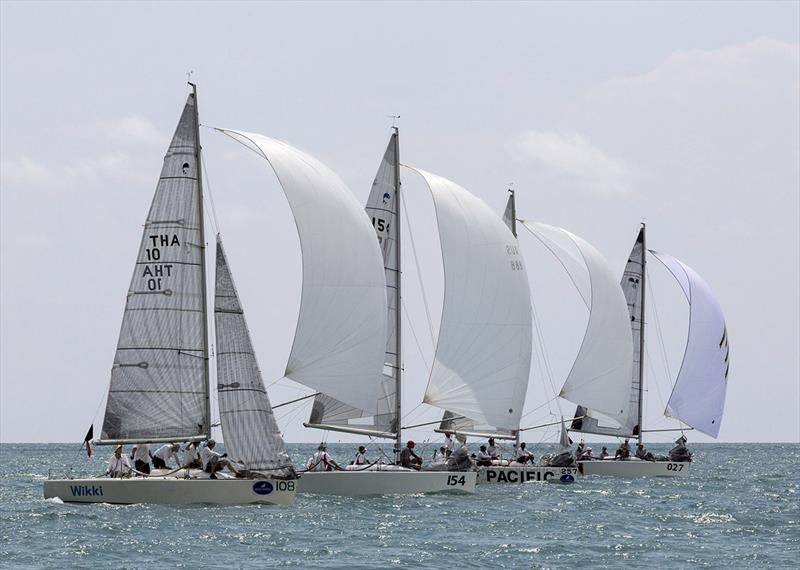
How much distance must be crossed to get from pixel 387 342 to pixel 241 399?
698 centimetres

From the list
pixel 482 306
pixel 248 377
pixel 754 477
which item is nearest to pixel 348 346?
pixel 248 377

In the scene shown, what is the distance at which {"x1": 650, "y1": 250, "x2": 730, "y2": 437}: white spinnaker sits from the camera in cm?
5334

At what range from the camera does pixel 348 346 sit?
104 ft

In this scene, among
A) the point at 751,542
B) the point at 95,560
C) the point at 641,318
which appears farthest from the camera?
the point at 641,318

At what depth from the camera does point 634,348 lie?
174 ft

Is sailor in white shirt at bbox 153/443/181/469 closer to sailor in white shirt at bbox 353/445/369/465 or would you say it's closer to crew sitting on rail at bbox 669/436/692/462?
sailor in white shirt at bbox 353/445/369/465

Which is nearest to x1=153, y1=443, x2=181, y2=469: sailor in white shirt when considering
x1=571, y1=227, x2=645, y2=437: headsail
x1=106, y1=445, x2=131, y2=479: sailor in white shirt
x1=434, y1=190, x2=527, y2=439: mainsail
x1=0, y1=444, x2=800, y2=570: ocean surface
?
x1=106, y1=445, x2=131, y2=479: sailor in white shirt

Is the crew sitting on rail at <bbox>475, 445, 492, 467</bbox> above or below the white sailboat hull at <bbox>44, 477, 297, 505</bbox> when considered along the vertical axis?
above

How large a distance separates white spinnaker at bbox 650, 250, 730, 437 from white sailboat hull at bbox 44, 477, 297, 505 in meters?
27.9

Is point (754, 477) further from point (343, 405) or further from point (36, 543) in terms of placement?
point (36, 543)

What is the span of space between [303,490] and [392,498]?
2.08m

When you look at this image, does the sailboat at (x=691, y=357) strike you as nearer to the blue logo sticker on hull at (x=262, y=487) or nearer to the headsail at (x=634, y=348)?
the headsail at (x=634, y=348)

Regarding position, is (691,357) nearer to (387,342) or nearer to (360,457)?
(387,342)

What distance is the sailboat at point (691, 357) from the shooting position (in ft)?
173
